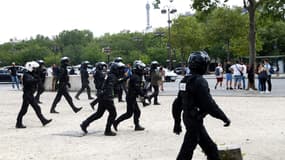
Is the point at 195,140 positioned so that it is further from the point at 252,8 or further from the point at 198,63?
the point at 252,8

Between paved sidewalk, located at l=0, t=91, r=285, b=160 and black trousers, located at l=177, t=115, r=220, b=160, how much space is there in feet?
6.77

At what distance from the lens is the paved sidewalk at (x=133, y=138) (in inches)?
333

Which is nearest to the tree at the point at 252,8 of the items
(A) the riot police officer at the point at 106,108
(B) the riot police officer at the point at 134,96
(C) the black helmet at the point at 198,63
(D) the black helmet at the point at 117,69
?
(B) the riot police officer at the point at 134,96

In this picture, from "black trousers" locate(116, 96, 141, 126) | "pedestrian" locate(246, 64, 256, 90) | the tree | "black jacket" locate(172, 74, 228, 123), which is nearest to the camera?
"black jacket" locate(172, 74, 228, 123)

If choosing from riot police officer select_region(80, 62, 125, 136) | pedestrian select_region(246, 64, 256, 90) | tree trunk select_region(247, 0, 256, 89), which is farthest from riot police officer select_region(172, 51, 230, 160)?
tree trunk select_region(247, 0, 256, 89)

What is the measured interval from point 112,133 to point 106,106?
599 mm

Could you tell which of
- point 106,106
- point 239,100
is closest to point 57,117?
point 106,106

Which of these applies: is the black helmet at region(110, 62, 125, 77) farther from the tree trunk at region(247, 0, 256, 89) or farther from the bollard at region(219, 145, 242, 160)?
the tree trunk at region(247, 0, 256, 89)

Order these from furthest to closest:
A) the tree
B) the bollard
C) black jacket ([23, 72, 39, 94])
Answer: the tree < black jacket ([23, 72, 39, 94]) < the bollard

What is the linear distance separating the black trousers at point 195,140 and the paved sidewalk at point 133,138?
2.06 meters

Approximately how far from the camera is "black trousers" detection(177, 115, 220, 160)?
584 cm

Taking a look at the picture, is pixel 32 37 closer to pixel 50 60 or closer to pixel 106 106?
pixel 50 60

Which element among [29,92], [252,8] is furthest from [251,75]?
[29,92]

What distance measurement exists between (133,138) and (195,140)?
4.46 meters
